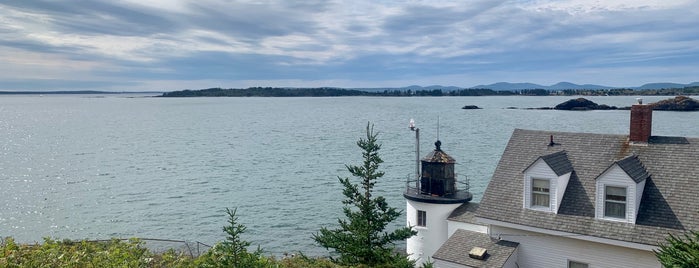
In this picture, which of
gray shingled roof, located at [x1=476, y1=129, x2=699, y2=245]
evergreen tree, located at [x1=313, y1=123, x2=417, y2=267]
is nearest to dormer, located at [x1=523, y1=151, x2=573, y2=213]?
gray shingled roof, located at [x1=476, y1=129, x2=699, y2=245]

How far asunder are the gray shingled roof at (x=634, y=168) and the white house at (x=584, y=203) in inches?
1.8

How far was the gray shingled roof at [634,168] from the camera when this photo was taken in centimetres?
1731

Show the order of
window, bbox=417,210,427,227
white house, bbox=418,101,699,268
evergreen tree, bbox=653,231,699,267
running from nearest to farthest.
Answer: evergreen tree, bbox=653,231,699,267 < white house, bbox=418,101,699,268 < window, bbox=417,210,427,227

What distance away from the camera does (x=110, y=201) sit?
41.9 meters

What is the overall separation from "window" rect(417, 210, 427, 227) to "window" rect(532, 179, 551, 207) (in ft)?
17.8

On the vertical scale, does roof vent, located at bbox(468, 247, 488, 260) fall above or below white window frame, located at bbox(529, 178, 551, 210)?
below

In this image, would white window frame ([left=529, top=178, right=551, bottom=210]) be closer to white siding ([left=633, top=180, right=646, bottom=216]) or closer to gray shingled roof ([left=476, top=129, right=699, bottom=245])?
gray shingled roof ([left=476, top=129, right=699, bottom=245])

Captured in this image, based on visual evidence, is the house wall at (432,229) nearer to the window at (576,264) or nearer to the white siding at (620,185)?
the window at (576,264)

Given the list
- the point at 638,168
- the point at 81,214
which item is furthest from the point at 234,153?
the point at 638,168

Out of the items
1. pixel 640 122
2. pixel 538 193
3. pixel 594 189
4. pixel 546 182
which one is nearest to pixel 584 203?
pixel 594 189

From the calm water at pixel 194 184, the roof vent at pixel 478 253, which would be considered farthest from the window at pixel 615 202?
the calm water at pixel 194 184

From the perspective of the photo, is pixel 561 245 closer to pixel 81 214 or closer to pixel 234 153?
pixel 81 214

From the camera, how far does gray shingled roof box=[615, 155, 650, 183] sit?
682 inches

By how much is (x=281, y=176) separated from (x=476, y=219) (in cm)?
3215
